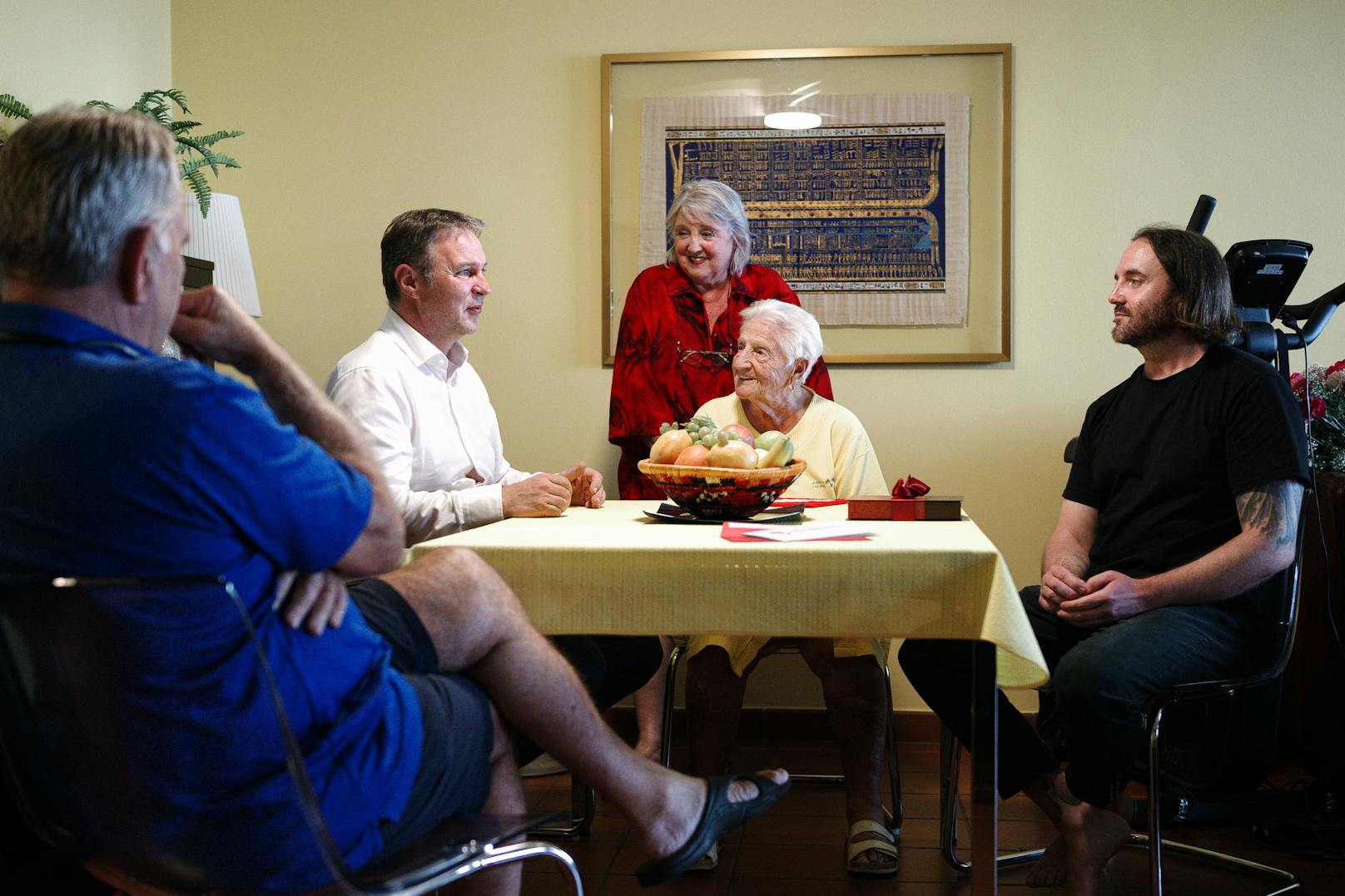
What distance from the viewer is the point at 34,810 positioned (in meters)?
1.11

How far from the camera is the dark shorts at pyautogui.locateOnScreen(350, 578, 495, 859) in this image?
1253 millimetres

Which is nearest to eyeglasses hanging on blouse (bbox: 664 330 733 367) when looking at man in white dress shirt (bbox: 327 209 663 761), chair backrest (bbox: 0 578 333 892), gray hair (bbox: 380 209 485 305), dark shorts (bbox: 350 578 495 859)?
man in white dress shirt (bbox: 327 209 663 761)

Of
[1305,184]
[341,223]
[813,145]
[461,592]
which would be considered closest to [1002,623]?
[461,592]

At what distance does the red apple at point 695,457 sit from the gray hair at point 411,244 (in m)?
0.86

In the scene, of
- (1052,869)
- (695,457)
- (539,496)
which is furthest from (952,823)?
(539,496)

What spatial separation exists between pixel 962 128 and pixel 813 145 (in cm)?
43

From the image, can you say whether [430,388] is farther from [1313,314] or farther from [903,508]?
[1313,314]

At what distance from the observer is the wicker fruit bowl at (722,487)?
6.73 feet

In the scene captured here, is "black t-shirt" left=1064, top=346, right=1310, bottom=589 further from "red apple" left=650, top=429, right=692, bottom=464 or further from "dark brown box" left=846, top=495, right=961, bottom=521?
"red apple" left=650, top=429, right=692, bottom=464

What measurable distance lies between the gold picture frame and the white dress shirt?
30.6 inches

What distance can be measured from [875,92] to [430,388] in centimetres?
162

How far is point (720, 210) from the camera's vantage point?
314cm

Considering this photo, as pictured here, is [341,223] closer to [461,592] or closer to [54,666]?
[461,592]

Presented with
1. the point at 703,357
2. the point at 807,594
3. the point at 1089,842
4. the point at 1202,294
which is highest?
the point at 1202,294
